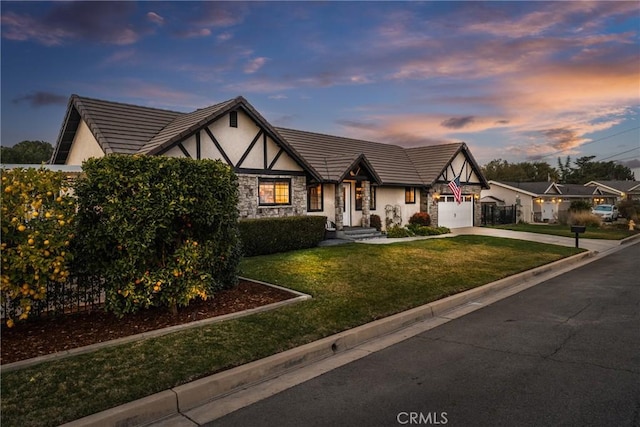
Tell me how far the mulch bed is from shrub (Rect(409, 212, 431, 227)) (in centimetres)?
1995

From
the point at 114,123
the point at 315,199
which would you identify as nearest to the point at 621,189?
the point at 315,199

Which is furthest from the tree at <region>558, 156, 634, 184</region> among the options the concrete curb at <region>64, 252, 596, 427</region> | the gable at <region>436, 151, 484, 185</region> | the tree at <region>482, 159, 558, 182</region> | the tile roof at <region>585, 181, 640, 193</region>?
the concrete curb at <region>64, 252, 596, 427</region>

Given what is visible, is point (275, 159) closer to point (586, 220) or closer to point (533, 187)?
point (586, 220)

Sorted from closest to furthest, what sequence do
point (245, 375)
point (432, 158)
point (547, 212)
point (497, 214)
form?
point (245, 375) → point (432, 158) → point (497, 214) → point (547, 212)

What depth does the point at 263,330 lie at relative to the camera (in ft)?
21.4

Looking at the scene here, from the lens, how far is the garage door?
29672 millimetres

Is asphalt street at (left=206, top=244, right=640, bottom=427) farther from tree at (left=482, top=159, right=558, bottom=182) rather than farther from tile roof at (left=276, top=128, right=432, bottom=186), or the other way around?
tree at (left=482, top=159, right=558, bottom=182)

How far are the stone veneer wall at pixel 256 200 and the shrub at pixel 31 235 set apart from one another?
9.97 m

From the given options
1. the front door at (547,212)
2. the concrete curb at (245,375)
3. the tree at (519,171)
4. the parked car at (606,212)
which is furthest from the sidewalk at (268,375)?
the tree at (519,171)

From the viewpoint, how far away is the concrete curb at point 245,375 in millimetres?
4129

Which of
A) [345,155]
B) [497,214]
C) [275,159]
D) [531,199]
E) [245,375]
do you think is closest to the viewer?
[245,375]

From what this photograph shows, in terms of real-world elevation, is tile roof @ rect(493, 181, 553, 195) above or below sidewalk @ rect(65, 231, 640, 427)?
above

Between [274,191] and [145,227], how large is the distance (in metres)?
11.9

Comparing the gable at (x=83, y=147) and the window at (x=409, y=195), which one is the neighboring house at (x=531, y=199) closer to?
the window at (x=409, y=195)
